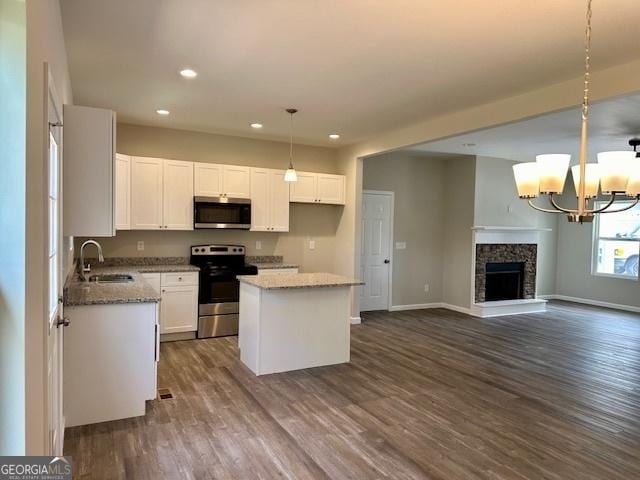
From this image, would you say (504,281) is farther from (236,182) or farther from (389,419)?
(389,419)

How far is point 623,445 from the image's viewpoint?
2971 mm

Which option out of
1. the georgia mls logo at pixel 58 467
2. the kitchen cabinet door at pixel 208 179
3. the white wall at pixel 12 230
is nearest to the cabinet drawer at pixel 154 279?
the kitchen cabinet door at pixel 208 179

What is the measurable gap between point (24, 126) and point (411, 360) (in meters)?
4.29

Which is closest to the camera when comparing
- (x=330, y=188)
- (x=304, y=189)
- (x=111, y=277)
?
(x=111, y=277)

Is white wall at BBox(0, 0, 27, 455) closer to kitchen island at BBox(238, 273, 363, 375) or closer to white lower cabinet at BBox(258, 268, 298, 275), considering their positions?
kitchen island at BBox(238, 273, 363, 375)

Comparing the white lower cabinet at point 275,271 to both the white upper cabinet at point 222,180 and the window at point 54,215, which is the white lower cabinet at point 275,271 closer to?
the white upper cabinet at point 222,180

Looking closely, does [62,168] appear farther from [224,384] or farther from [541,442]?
[541,442]

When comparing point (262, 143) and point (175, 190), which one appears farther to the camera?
point (262, 143)

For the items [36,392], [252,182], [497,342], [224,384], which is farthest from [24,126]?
[497,342]

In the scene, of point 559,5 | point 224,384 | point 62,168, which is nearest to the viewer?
point 559,5

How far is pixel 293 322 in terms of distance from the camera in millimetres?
4305

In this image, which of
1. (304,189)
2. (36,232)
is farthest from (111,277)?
(36,232)

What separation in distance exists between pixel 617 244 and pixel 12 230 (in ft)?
31.9

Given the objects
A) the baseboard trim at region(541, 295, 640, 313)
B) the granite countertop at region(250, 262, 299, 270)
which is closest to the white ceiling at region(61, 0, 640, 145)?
the granite countertop at region(250, 262, 299, 270)
